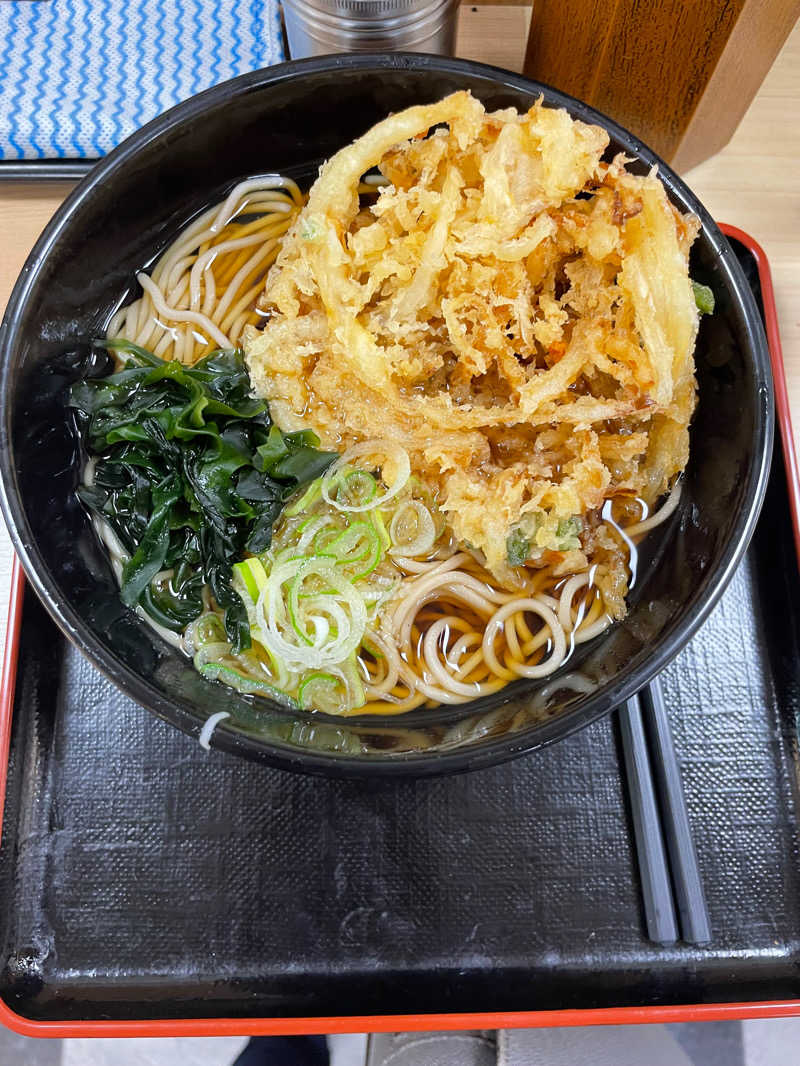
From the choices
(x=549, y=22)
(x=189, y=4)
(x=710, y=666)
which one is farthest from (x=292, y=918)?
(x=189, y=4)

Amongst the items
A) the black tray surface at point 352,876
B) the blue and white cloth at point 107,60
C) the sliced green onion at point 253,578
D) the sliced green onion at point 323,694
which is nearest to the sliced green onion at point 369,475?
the sliced green onion at point 253,578

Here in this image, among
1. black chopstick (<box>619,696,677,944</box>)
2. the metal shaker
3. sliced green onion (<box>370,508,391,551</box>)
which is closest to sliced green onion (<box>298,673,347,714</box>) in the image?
sliced green onion (<box>370,508,391,551</box>)

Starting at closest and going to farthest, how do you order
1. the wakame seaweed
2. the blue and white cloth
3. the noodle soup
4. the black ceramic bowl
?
the black ceramic bowl, the noodle soup, the wakame seaweed, the blue and white cloth

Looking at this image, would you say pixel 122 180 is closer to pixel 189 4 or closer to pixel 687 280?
pixel 189 4

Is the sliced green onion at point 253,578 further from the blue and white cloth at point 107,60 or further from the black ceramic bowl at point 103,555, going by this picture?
the blue and white cloth at point 107,60

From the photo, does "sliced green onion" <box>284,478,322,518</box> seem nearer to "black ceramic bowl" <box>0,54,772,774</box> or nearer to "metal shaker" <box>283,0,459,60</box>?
"black ceramic bowl" <box>0,54,772,774</box>

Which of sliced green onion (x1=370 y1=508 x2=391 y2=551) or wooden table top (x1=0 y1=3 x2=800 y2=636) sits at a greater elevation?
wooden table top (x1=0 y1=3 x2=800 y2=636)

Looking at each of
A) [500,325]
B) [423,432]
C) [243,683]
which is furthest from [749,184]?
[243,683]
